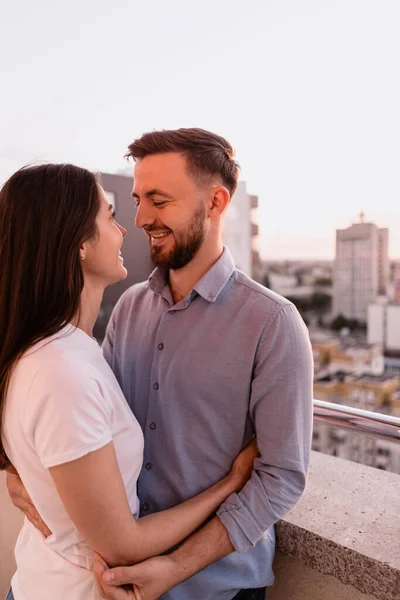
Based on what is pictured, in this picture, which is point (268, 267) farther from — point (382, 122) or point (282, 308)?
point (282, 308)

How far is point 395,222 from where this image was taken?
66.7 ft

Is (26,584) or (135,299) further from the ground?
(135,299)

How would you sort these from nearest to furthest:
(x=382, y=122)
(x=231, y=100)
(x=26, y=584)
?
(x=26, y=584) → (x=231, y=100) → (x=382, y=122)

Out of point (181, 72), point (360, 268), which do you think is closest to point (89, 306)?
point (181, 72)

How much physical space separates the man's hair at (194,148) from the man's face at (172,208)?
18 mm

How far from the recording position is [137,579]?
0.83 m

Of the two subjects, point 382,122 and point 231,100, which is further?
point 382,122

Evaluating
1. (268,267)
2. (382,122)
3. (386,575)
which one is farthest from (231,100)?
(268,267)

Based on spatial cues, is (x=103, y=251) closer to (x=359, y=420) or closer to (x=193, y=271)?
(x=193, y=271)

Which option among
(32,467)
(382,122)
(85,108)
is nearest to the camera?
(32,467)

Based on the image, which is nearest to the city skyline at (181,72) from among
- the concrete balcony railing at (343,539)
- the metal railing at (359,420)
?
the metal railing at (359,420)

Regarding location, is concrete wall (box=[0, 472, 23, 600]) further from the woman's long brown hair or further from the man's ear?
the man's ear

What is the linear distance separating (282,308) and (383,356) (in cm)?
2064

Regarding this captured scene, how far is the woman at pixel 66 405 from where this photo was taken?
0.73m
